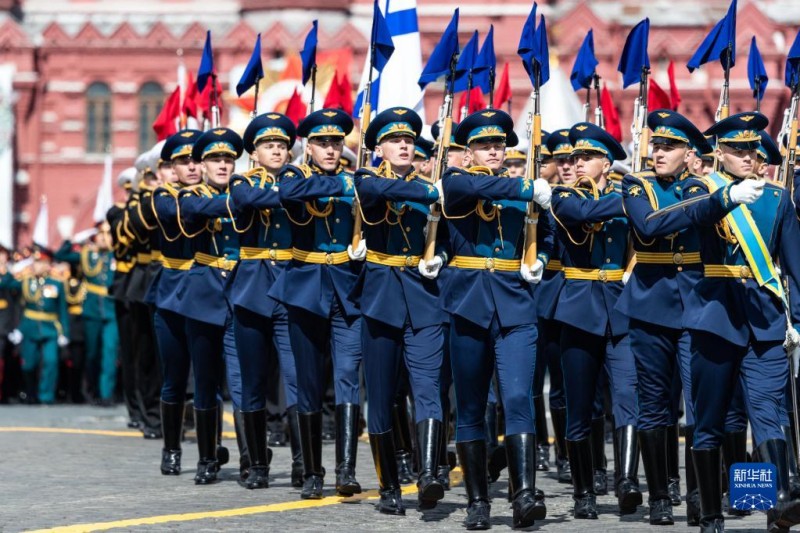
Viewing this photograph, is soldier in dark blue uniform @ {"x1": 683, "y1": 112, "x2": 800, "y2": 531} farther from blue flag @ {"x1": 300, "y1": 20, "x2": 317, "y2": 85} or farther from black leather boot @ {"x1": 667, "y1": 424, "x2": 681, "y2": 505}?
blue flag @ {"x1": 300, "y1": 20, "x2": 317, "y2": 85}

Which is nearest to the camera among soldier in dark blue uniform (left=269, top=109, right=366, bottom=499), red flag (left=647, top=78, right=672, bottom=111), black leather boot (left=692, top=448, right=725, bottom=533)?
black leather boot (left=692, top=448, right=725, bottom=533)

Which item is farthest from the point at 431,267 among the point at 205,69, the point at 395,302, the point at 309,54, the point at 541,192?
the point at 205,69

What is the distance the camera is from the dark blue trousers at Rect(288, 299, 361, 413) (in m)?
10.6

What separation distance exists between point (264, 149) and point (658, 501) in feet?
10.7

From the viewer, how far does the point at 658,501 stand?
9.52 metres

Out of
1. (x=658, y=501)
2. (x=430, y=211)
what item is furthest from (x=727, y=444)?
(x=430, y=211)

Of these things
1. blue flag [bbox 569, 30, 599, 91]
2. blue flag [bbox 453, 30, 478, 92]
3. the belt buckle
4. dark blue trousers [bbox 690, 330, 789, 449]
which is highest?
blue flag [bbox 569, 30, 599, 91]

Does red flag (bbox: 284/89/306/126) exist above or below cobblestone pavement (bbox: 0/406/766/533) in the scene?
above

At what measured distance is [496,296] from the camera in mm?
9445

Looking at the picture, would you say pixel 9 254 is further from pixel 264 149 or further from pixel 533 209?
pixel 533 209

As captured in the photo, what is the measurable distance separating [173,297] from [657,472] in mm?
3646

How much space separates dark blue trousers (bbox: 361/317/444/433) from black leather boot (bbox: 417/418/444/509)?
0.27 metres

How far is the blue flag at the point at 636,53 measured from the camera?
11555 millimetres

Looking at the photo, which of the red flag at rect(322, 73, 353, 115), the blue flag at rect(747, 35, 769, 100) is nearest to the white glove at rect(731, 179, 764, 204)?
the blue flag at rect(747, 35, 769, 100)
